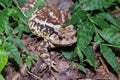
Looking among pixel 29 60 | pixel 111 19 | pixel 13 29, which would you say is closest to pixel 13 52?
pixel 29 60

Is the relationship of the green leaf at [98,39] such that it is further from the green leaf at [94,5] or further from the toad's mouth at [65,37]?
the green leaf at [94,5]

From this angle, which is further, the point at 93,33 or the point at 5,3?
the point at 5,3

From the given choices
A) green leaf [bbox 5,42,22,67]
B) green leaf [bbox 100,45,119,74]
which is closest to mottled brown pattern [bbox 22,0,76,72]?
green leaf [bbox 100,45,119,74]

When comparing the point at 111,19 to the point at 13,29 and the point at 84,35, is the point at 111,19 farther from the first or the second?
the point at 13,29

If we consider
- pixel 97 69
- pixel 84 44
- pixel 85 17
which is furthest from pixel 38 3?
pixel 97 69

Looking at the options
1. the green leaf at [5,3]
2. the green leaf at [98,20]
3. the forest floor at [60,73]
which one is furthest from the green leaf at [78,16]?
the green leaf at [5,3]

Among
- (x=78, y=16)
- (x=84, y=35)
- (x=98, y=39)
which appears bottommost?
(x=98, y=39)

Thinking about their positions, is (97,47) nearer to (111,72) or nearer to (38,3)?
(111,72)
